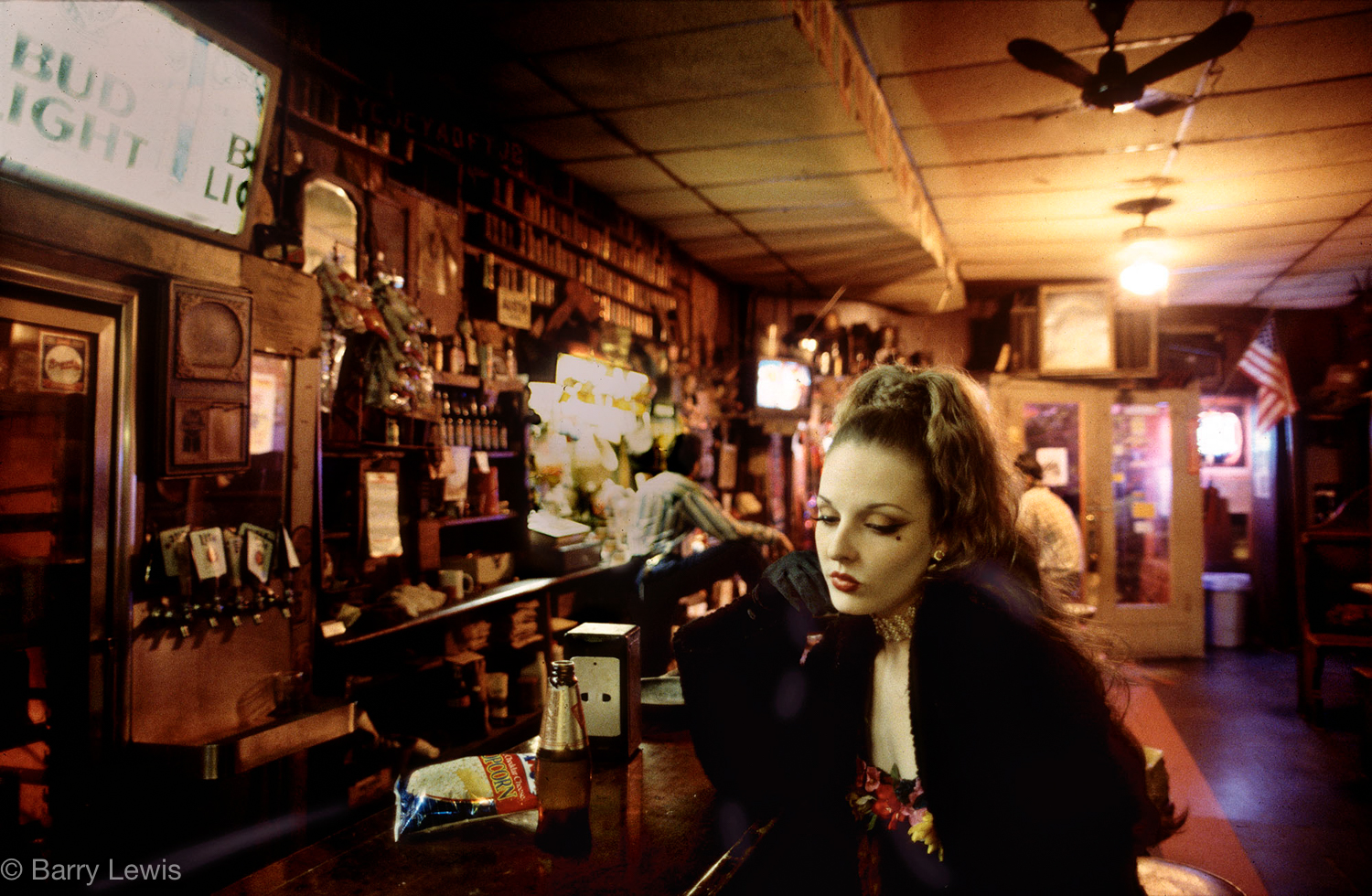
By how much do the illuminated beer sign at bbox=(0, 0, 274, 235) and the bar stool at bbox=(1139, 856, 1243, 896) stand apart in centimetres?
306

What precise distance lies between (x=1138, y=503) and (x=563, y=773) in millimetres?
8575

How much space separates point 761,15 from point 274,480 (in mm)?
2530

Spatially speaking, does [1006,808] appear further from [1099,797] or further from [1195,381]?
[1195,381]

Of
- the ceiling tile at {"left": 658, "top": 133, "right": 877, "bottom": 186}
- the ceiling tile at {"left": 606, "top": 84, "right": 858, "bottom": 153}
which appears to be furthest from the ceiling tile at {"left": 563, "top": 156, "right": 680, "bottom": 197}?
the ceiling tile at {"left": 606, "top": 84, "right": 858, "bottom": 153}

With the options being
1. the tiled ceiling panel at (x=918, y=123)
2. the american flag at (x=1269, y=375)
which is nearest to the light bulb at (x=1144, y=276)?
the tiled ceiling panel at (x=918, y=123)

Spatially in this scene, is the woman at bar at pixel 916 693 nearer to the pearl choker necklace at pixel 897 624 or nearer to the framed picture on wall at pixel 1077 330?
the pearl choker necklace at pixel 897 624

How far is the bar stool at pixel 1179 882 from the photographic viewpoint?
5.69ft

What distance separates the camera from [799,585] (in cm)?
154

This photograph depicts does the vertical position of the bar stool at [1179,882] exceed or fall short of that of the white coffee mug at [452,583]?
it falls short

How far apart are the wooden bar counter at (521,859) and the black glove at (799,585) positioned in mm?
416

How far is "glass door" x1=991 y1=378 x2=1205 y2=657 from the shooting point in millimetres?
8133

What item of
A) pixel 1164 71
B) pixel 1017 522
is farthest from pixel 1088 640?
pixel 1164 71

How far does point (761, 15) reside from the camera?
3.19 meters

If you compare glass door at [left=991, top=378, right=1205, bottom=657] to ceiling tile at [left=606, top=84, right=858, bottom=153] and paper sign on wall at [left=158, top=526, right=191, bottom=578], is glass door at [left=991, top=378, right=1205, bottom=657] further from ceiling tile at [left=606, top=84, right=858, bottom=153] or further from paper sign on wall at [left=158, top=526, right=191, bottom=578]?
paper sign on wall at [left=158, top=526, right=191, bottom=578]
